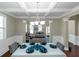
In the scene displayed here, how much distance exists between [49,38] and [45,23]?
1.24m

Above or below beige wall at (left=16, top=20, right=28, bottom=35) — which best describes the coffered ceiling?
above

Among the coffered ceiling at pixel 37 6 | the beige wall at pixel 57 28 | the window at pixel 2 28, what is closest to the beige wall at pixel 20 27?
the beige wall at pixel 57 28

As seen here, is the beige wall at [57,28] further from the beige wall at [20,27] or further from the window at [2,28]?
the window at [2,28]

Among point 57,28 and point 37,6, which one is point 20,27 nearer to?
point 57,28

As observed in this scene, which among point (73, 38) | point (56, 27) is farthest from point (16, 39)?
point (73, 38)

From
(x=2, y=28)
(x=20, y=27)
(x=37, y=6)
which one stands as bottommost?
(x=2, y=28)

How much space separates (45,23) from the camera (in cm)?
1082

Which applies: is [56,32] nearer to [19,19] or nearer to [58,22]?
[58,22]

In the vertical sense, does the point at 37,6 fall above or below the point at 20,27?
above

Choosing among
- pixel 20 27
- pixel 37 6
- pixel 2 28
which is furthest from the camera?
pixel 20 27

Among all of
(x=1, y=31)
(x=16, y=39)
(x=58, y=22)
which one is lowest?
(x=16, y=39)

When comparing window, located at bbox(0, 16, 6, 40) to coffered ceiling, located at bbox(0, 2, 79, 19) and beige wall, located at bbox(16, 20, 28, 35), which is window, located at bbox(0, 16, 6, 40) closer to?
coffered ceiling, located at bbox(0, 2, 79, 19)

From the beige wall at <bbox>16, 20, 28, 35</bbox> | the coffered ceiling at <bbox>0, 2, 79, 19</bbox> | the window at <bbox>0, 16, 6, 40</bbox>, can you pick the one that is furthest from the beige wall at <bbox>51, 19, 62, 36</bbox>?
the coffered ceiling at <bbox>0, 2, 79, 19</bbox>

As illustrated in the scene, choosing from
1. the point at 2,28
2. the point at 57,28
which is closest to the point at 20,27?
the point at 57,28
